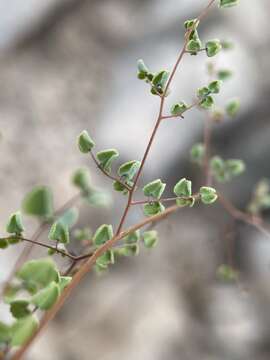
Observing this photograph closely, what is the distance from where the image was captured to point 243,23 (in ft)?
5.67

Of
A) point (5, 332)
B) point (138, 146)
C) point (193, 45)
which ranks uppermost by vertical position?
point (138, 146)

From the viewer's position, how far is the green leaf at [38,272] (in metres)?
0.30

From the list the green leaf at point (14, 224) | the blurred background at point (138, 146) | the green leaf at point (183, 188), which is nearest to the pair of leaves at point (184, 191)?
the green leaf at point (183, 188)

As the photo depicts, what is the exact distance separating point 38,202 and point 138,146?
3.76 ft

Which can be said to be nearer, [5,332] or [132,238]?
[5,332]

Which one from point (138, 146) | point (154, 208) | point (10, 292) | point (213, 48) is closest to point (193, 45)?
point (213, 48)

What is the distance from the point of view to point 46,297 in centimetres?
29

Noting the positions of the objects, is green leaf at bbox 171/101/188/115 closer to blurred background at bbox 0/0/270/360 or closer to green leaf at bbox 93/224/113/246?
green leaf at bbox 93/224/113/246

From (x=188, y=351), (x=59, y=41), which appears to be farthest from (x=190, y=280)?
(x=59, y=41)

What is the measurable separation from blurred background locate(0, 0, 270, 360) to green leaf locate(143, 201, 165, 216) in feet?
2.52

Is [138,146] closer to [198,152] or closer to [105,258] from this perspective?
[198,152]

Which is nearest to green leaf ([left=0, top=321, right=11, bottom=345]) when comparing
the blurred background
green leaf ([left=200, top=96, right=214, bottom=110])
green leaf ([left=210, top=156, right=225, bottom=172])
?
green leaf ([left=200, top=96, right=214, bottom=110])

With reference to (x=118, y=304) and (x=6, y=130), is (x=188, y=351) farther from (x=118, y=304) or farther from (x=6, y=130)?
(x=6, y=130)

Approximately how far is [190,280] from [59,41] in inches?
36.6
